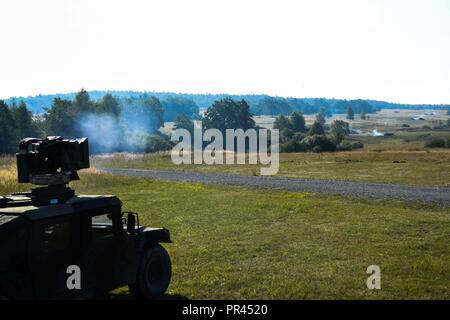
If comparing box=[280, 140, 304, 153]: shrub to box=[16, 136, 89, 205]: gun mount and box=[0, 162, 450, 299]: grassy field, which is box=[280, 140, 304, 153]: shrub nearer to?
box=[0, 162, 450, 299]: grassy field

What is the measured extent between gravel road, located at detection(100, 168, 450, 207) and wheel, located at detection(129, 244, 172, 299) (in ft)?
57.8

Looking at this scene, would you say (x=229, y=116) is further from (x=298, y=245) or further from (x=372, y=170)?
(x=298, y=245)

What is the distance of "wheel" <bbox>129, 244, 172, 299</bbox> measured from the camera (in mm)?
10383

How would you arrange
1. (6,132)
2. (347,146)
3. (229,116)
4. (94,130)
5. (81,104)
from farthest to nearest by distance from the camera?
1. (229,116)
2. (94,130)
3. (81,104)
4. (347,146)
5. (6,132)

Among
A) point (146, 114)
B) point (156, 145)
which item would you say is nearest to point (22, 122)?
point (156, 145)

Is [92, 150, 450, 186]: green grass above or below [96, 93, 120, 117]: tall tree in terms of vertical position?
below

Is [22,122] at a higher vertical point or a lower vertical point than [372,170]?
higher

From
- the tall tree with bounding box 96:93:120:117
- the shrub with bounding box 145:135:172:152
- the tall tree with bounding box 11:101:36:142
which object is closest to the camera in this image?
the tall tree with bounding box 11:101:36:142

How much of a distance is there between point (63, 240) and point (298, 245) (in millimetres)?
9429

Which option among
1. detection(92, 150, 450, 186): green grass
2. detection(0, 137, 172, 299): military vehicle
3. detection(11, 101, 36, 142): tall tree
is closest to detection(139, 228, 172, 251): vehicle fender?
detection(0, 137, 172, 299): military vehicle

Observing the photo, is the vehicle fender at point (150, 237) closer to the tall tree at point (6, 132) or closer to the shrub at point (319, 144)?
the shrub at point (319, 144)

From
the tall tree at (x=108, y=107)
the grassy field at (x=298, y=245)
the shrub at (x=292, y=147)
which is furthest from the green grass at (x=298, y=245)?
the tall tree at (x=108, y=107)

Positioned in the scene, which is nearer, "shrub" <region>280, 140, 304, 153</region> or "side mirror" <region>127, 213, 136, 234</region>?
"side mirror" <region>127, 213, 136, 234</region>

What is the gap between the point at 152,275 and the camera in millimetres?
10891
